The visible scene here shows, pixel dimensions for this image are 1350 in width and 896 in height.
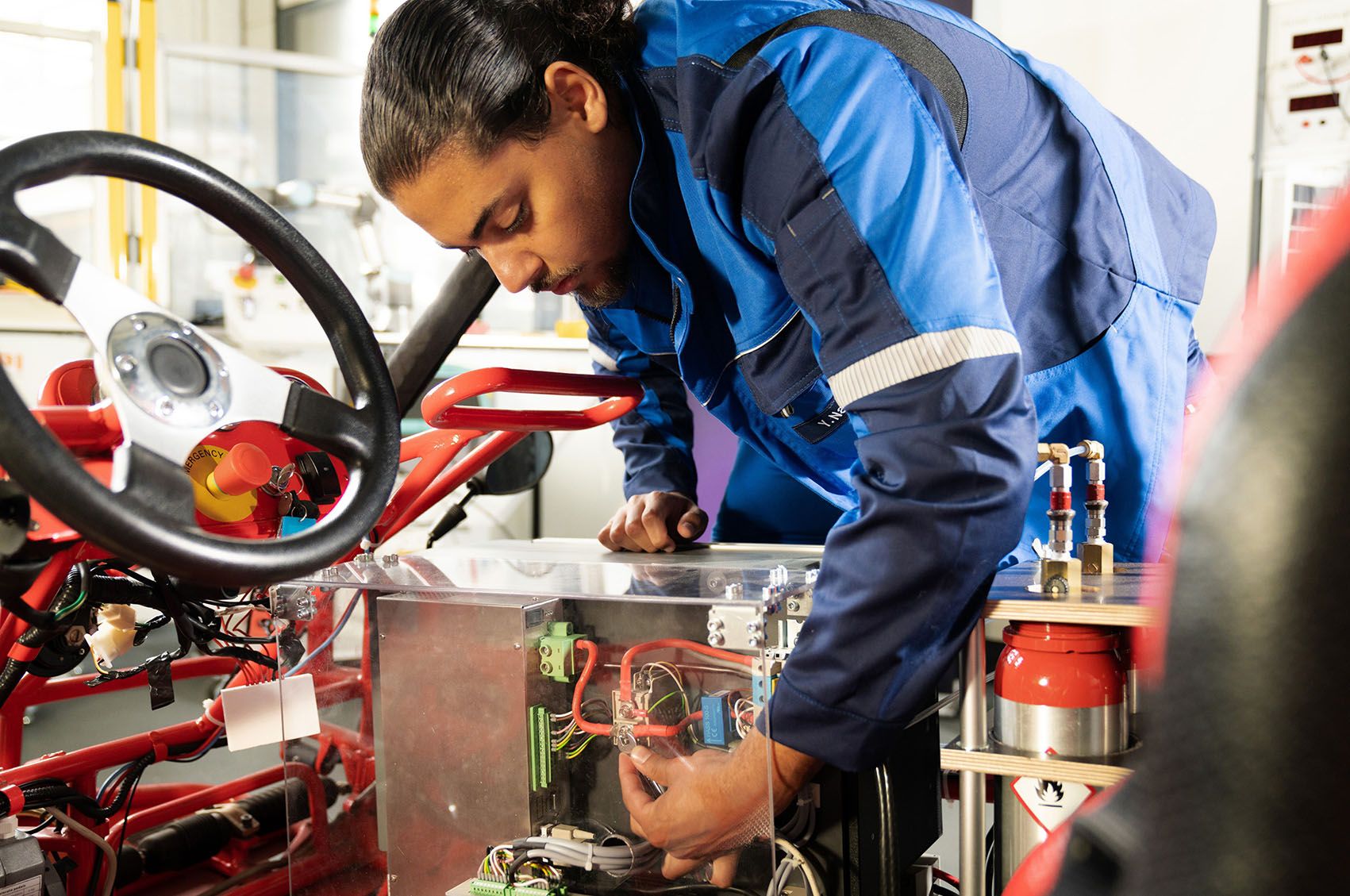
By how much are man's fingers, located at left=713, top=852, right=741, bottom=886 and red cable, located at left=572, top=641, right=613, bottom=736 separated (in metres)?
0.16

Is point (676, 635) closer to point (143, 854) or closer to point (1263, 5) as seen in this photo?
point (143, 854)

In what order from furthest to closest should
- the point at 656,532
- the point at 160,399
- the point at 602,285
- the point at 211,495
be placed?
1. the point at 656,532
2. the point at 602,285
3. the point at 211,495
4. the point at 160,399

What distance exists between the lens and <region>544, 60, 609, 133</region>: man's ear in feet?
3.59

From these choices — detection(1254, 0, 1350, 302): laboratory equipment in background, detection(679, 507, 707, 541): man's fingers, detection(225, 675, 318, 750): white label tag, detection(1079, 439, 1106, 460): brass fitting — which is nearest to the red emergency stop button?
detection(225, 675, 318, 750): white label tag

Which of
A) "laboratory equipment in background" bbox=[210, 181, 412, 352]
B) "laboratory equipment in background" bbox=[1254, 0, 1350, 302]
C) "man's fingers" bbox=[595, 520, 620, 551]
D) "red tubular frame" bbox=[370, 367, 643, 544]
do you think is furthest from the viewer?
"laboratory equipment in background" bbox=[210, 181, 412, 352]

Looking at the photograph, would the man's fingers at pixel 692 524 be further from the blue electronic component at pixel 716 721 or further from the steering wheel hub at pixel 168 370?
the steering wheel hub at pixel 168 370

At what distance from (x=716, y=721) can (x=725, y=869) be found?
133 millimetres

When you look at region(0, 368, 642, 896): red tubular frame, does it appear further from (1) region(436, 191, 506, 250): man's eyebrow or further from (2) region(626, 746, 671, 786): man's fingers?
(1) region(436, 191, 506, 250): man's eyebrow

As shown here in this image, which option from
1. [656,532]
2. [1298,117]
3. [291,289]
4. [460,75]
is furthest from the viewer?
[291,289]

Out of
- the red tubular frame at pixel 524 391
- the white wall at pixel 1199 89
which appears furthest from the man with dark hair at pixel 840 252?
the white wall at pixel 1199 89

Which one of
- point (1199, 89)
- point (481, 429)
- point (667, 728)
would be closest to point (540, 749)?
point (667, 728)

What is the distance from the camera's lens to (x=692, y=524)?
1.44 meters

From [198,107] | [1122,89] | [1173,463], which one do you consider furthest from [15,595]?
[198,107]

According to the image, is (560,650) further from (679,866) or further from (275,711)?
(275,711)
